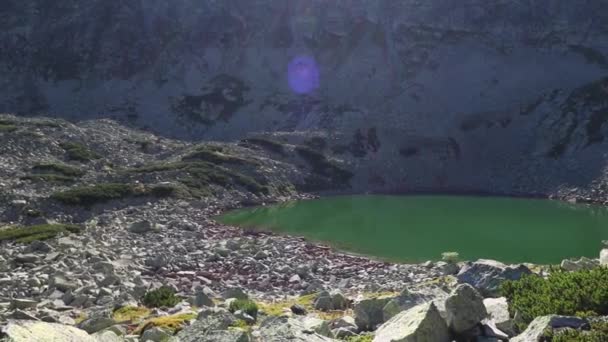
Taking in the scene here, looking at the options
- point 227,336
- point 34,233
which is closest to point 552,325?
point 227,336

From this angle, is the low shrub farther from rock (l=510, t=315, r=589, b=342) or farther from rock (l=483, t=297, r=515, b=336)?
rock (l=510, t=315, r=589, b=342)

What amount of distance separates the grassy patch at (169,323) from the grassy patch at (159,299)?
160 inches

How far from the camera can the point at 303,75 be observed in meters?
130

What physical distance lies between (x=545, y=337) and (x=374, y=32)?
429 ft

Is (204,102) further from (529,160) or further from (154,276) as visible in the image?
(154,276)

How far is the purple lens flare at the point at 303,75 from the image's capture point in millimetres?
126312

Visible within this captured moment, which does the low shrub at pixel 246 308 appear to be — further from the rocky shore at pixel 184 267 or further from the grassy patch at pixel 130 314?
the grassy patch at pixel 130 314

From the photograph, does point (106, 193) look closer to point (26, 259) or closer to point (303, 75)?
point (26, 259)

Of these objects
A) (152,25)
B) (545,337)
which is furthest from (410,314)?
(152,25)

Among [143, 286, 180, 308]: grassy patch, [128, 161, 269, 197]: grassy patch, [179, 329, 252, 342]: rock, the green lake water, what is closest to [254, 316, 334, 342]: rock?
[179, 329, 252, 342]: rock

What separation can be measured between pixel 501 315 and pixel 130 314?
11.8m

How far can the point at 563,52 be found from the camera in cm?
11638

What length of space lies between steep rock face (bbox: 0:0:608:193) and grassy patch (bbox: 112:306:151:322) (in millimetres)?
76728

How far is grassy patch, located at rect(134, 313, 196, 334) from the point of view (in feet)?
46.9
